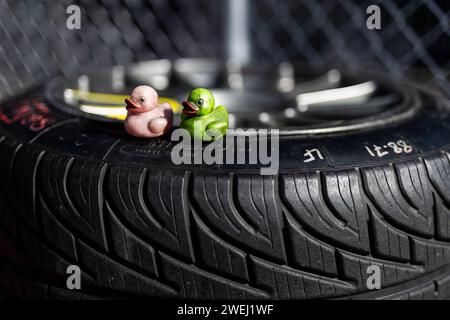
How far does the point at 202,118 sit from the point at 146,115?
0.08m

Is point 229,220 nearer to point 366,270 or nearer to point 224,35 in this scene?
point 366,270

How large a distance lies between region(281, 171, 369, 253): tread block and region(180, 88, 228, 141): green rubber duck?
4.6 inches

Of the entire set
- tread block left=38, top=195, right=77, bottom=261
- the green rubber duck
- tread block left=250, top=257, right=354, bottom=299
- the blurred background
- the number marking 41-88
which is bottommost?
tread block left=250, top=257, right=354, bottom=299

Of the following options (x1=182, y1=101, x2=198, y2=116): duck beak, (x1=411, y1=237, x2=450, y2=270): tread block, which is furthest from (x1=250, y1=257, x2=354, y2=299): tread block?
(x1=182, y1=101, x2=198, y2=116): duck beak

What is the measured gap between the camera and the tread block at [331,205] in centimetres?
68

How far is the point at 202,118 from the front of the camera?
738mm

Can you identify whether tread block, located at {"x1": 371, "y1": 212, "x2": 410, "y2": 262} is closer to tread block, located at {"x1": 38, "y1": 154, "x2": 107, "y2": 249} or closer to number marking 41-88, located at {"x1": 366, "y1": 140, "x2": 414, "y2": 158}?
number marking 41-88, located at {"x1": 366, "y1": 140, "x2": 414, "y2": 158}

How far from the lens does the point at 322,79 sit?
1426mm

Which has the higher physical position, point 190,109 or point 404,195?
point 190,109

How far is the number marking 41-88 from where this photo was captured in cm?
75

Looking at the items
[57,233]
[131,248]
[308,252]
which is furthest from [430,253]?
[57,233]

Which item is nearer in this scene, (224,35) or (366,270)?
(366,270)
